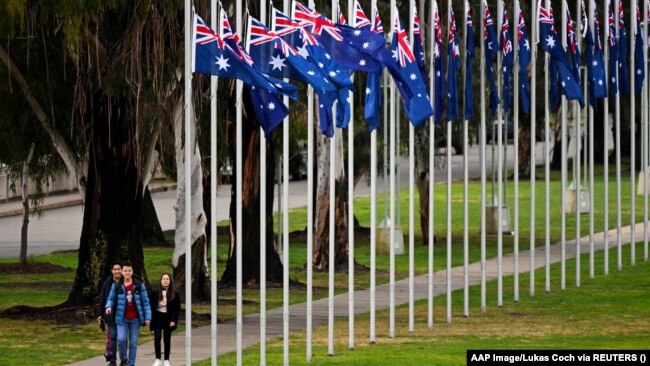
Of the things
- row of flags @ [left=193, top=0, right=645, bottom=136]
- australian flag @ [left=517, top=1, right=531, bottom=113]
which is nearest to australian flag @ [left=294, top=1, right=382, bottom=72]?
row of flags @ [left=193, top=0, right=645, bottom=136]

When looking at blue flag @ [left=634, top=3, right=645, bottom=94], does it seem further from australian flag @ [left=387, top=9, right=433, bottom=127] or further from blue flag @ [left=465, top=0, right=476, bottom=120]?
australian flag @ [left=387, top=9, right=433, bottom=127]

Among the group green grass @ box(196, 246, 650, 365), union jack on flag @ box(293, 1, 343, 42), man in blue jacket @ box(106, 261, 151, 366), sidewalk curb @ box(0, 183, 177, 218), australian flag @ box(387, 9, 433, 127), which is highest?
union jack on flag @ box(293, 1, 343, 42)

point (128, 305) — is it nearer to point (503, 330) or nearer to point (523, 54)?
point (503, 330)

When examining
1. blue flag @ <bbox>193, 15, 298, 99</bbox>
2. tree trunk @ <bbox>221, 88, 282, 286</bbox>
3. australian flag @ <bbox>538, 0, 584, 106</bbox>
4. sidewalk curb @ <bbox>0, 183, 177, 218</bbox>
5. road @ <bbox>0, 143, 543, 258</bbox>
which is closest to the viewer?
blue flag @ <bbox>193, 15, 298, 99</bbox>

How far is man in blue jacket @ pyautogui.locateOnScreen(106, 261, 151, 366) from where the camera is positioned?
1927cm

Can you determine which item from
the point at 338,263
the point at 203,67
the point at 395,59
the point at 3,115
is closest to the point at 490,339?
the point at 395,59

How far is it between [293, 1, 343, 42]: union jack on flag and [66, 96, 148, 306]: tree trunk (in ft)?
17.9

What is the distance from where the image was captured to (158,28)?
2406 cm

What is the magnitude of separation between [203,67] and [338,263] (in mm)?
15387

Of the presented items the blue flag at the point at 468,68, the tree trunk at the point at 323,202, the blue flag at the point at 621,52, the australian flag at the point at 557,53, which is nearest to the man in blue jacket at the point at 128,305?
the blue flag at the point at 468,68

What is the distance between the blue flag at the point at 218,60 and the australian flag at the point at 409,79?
3.26 metres

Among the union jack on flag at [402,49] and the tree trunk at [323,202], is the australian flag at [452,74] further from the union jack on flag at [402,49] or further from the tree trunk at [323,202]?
the tree trunk at [323,202]

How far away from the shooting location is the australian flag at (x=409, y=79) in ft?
75.7

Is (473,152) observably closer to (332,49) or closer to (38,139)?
(38,139)
